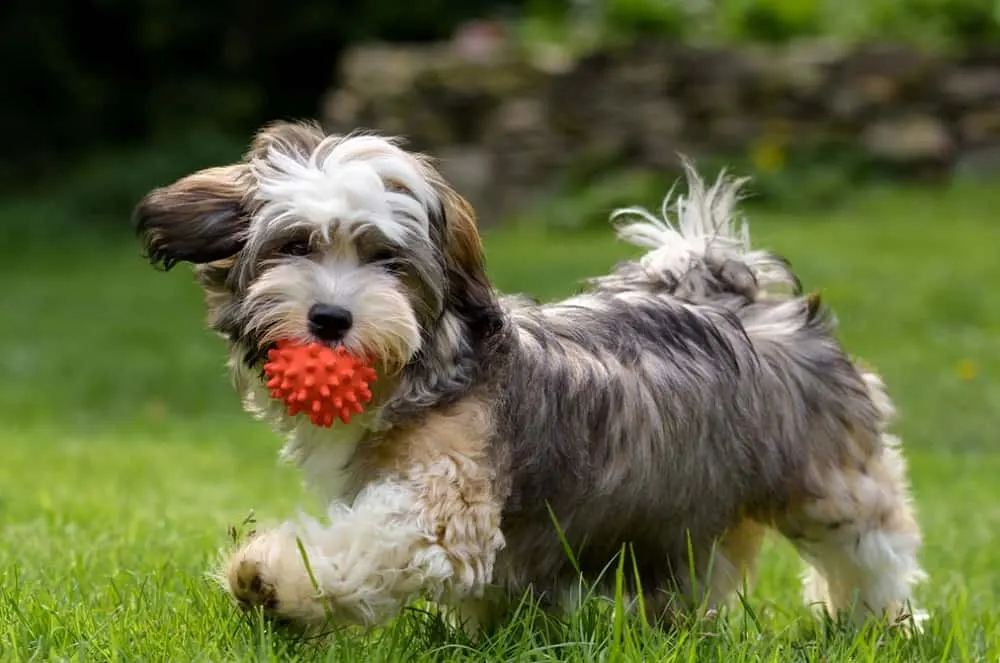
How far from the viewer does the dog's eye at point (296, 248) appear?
3.32 meters

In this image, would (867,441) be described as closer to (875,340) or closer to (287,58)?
(875,340)

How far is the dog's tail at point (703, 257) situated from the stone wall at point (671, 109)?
31.6 feet

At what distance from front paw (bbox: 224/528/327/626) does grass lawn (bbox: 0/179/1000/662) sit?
7 centimetres

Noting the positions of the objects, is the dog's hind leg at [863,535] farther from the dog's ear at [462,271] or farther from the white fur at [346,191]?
the white fur at [346,191]

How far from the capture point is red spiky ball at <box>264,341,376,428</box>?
320cm

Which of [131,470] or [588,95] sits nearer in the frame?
[131,470]

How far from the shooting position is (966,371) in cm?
955

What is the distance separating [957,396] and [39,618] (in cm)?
706

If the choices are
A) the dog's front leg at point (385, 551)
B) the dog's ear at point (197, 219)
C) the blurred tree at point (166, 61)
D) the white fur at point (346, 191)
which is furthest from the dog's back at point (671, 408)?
the blurred tree at point (166, 61)

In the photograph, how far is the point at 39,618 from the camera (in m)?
3.39

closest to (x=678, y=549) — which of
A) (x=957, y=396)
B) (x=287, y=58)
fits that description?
(x=957, y=396)

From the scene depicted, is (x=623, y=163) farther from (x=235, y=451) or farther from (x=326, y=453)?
(x=326, y=453)

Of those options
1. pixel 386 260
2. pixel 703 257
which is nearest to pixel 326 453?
pixel 386 260

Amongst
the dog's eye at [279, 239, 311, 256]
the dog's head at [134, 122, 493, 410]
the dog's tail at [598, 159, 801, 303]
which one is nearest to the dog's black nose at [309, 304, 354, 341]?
the dog's head at [134, 122, 493, 410]
